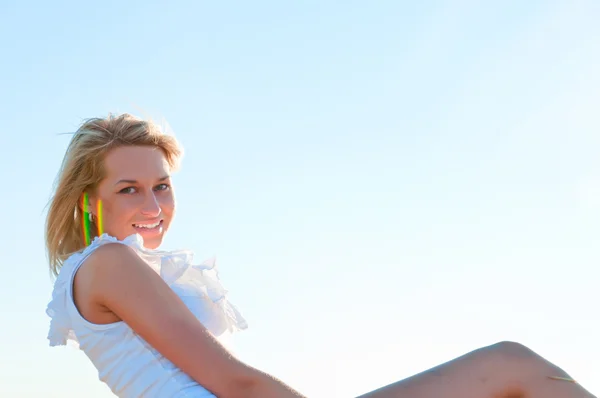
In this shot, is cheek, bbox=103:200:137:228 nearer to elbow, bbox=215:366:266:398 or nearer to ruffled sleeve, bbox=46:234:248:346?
ruffled sleeve, bbox=46:234:248:346

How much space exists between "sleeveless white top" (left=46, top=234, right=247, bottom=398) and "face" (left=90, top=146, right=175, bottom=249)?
347 millimetres

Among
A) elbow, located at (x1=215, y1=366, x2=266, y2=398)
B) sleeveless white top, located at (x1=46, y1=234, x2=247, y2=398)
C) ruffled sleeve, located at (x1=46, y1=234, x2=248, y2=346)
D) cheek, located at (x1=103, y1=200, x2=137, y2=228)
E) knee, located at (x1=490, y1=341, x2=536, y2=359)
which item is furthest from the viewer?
cheek, located at (x1=103, y1=200, x2=137, y2=228)

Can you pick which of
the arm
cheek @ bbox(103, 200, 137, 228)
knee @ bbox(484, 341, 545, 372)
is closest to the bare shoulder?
the arm

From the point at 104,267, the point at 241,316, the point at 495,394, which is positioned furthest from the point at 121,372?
the point at 495,394

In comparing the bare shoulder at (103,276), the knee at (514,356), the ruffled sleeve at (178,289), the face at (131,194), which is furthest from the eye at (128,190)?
the knee at (514,356)

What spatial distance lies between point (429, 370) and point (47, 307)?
1817mm

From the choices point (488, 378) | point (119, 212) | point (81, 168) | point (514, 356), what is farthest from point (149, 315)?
point (514, 356)

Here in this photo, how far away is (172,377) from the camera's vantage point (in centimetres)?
324

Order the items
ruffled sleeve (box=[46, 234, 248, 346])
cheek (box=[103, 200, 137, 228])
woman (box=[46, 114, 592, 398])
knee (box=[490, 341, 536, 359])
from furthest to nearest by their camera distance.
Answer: cheek (box=[103, 200, 137, 228]) < ruffled sleeve (box=[46, 234, 248, 346]) < knee (box=[490, 341, 536, 359]) < woman (box=[46, 114, 592, 398])

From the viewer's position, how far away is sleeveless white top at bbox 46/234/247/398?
10.8 feet

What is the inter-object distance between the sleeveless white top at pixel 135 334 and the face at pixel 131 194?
0.35 m

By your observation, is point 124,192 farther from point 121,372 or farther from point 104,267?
point 121,372

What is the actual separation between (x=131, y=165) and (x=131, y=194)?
0.16 meters

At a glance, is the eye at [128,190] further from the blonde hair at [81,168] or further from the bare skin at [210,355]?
the bare skin at [210,355]
